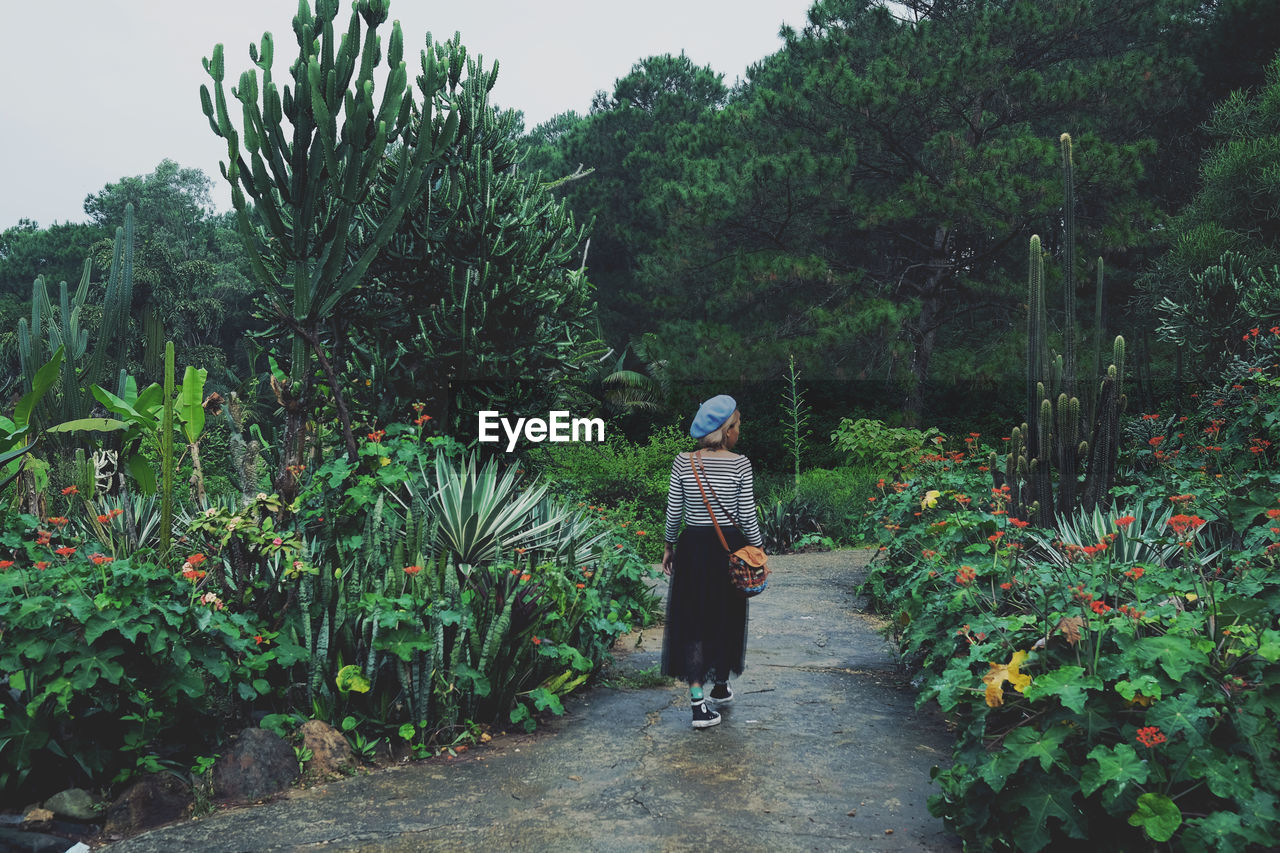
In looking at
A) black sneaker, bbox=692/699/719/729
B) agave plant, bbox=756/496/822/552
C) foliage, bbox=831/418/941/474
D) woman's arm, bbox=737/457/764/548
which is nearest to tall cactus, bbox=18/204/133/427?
woman's arm, bbox=737/457/764/548

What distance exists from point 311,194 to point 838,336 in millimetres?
13274

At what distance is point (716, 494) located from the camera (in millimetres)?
5113

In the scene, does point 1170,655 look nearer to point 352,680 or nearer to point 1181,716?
point 1181,716

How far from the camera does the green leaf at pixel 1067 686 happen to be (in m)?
3.08

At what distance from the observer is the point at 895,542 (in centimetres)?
695

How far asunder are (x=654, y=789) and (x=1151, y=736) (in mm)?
1927

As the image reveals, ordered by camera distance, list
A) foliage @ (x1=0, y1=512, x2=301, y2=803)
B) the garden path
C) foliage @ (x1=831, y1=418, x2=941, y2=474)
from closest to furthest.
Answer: the garden path < foliage @ (x1=0, y1=512, x2=301, y2=803) < foliage @ (x1=831, y1=418, x2=941, y2=474)

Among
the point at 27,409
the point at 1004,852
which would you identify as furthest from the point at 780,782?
the point at 27,409

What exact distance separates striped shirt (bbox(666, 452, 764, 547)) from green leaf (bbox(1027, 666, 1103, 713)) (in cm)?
205

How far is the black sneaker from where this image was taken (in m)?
4.94

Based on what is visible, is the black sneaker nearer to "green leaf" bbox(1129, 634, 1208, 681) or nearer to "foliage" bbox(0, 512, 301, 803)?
"foliage" bbox(0, 512, 301, 803)

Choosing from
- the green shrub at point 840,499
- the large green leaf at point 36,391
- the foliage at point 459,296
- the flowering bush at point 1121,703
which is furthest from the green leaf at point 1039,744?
the green shrub at point 840,499

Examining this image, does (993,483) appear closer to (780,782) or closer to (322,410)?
(780,782)

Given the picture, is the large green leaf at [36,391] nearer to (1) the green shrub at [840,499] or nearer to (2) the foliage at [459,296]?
(2) the foliage at [459,296]
